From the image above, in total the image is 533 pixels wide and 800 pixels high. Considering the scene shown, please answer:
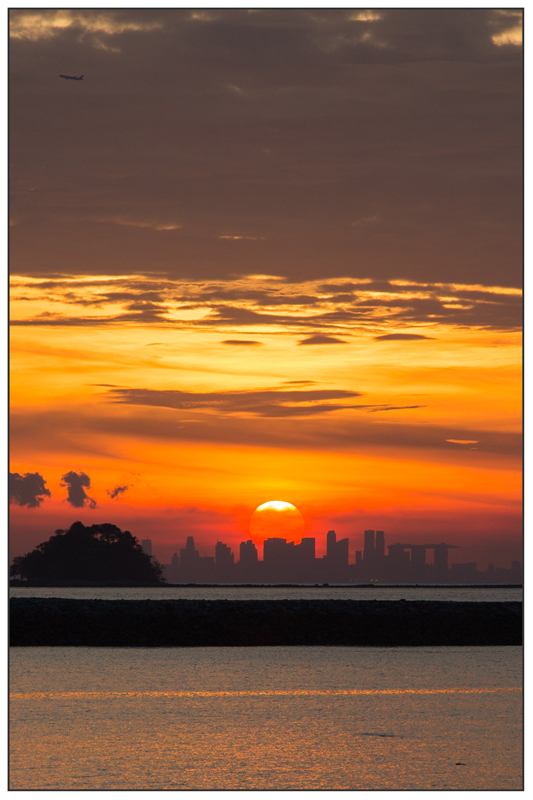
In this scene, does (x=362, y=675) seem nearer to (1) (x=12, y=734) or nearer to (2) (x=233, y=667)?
(2) (x=233, y=667)

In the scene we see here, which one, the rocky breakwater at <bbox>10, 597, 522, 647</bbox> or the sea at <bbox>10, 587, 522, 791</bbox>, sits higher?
the sea at <bbox>10, 587, 522, 791</bbox>

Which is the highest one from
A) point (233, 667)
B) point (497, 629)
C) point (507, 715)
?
point (507, 715)

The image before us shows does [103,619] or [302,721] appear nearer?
[302,721]

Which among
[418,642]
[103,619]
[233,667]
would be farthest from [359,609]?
[233,667]

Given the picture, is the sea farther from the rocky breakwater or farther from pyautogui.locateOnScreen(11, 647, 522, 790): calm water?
the rocky breakwater

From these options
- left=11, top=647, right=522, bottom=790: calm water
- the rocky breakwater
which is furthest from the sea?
the rocky breakwater

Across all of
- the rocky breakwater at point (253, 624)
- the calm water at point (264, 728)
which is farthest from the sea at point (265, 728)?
the rocky breakwater at point (253, 624)

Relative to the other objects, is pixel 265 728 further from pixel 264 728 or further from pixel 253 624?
pixel 253 624
